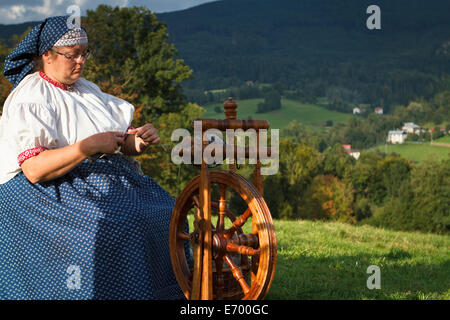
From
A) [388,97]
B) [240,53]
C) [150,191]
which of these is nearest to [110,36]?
[150,191]

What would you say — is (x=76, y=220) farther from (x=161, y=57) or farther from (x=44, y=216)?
(x=161, y=57)

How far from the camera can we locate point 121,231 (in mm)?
3320

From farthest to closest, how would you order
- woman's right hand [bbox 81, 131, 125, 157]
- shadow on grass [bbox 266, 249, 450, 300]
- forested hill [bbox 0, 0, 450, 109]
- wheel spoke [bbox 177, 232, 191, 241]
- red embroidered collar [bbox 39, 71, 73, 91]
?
forested hill [bbox 0, 0, 450, 109] → shadow on grass [bbox 266, 249, 450, 300] → red embroidered collar [bbox 39, 71, 73, 91] → wheel spoke [bbox 177, 232, 191, 241] → woman's right hand [bbox 81, 131, 125, 157]

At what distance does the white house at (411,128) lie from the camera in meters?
91.6

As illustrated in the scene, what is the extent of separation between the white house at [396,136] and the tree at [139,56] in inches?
2482

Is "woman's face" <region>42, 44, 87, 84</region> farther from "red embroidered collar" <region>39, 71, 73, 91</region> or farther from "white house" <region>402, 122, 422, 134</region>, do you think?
"white house" <region>402, 122, 422, 134</region>

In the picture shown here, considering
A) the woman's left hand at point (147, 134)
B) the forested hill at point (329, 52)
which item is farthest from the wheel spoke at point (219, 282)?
the forested hill at point (329, 52)

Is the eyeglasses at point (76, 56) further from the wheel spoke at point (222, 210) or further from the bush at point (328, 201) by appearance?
the bush at point (328, 201)

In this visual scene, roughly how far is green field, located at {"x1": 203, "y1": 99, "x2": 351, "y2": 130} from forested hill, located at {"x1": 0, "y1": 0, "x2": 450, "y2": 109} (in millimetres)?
10393

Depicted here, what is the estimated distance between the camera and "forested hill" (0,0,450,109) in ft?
402

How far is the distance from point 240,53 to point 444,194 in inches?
4456

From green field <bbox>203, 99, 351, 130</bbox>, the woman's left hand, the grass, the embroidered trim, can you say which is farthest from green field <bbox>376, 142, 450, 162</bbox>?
the embroidered trim

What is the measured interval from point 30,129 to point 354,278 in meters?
A: 3.69

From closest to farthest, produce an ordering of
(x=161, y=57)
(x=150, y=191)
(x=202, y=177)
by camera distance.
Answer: (x=202, y=177), (x=150, y=191), (x=161, y=57)
